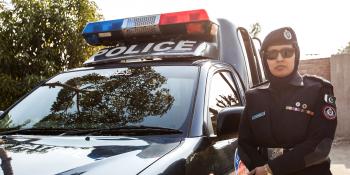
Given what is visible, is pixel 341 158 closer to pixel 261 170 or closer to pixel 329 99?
pixel 329 99

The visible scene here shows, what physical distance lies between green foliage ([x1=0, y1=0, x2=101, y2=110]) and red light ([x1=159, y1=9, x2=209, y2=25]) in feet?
10.5

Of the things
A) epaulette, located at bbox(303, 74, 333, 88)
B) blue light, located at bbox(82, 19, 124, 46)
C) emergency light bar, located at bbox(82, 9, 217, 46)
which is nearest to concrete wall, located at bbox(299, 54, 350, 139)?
emergency light bar, located at bbox(82, 9, 217, 46)

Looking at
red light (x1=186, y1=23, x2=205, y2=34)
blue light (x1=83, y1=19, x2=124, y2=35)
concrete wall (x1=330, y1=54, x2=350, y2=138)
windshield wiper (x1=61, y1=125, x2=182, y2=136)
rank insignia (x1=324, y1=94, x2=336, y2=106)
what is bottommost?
concrete wall (x1=330, y1=54, x2=350, y2=138)

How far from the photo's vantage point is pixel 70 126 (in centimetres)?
280

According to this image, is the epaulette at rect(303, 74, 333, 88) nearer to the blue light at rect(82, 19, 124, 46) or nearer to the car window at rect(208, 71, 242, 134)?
the car window at rect(208, 71, 242, 134)

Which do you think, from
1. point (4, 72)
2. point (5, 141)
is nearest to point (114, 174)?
point (5, 141)

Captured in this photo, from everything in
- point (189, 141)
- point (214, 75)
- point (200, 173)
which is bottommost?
point (200, 173)

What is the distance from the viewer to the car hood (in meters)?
1.90

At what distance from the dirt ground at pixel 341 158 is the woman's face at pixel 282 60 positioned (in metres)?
6.03

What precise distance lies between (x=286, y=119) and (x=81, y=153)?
112 centimetres

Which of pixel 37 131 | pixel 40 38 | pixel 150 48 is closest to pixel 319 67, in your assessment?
pixel 40 38

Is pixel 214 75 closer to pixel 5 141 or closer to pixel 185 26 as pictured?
pixel 185 26

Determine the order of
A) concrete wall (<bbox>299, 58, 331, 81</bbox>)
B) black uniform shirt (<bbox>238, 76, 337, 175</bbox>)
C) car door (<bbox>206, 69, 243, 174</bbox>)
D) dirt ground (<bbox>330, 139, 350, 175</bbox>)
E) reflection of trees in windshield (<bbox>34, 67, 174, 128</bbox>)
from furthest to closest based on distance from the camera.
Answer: concrete wall (<bbox>299, 58, 331, 81</bbox>)
dirt ground (<bbox>330, 139, 350, 175</bbox>)
reflection of trees in windshield (<bbox>34, 67, 174, 128</bbox>)
car door (<bbox>206, 69, 243, 174</bbox>)
black uniform shirt (<bbox>238, 76, 337, 175</bbox>)

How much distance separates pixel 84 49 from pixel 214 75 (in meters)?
4.19
